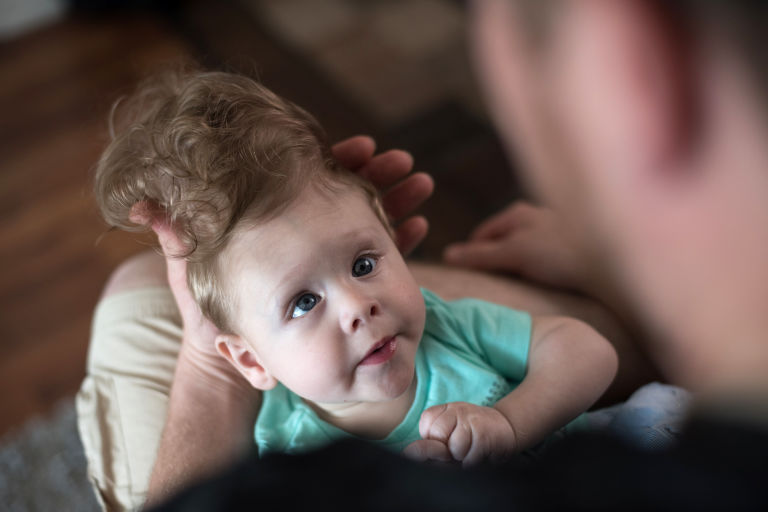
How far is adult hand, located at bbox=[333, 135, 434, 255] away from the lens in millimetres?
1104

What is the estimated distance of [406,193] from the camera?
1.20 m

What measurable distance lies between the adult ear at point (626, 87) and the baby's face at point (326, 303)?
1.32 feet

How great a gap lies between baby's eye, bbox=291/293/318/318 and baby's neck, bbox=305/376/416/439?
0.17 m

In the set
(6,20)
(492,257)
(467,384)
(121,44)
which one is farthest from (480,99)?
(6,20)

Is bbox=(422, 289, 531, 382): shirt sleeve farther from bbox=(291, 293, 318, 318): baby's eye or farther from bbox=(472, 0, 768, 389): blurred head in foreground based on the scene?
bbox=(472, 0, 768, 389): blurred head in foreground

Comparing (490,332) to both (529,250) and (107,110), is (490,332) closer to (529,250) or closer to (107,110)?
(529,250)

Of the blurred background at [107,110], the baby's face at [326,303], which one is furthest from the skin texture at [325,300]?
the blurred background at [107,110]

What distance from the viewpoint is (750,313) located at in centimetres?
47

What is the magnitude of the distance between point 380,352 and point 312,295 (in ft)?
0.36

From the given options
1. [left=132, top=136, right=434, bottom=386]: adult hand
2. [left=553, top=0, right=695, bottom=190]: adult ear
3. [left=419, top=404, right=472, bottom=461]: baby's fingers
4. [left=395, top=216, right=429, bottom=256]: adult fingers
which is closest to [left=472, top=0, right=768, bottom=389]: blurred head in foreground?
[left=553, top=0, right=695, bottom=190]: adult ear

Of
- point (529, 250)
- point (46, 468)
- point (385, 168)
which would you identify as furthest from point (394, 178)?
point (46, 468)

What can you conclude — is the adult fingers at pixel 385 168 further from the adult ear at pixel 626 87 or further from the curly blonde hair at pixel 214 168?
the adult ear at pixel 626 87

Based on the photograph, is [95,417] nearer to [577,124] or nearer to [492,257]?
[492,257]

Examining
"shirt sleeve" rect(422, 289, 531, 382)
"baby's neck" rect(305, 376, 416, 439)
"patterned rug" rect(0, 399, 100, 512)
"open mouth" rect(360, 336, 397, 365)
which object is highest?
"open mouth" rect(360, 336, 397, 365)
